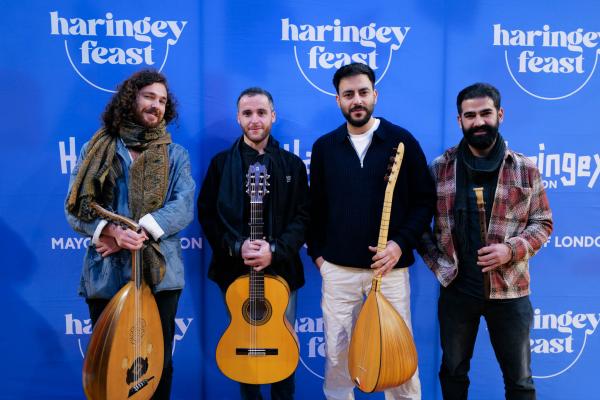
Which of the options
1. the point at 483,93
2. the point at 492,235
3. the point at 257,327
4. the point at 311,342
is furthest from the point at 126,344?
the point at 483,93

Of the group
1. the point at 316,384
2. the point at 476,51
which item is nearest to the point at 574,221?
the point at 476,51

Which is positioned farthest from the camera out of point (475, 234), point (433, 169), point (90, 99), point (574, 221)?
point (574, 221)

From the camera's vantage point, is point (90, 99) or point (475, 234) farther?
point (90, 99)

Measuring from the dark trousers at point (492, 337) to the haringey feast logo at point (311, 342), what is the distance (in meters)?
0.91

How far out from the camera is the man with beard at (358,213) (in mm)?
2305

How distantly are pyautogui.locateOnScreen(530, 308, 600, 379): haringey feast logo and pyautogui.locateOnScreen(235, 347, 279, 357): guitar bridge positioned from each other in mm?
1878

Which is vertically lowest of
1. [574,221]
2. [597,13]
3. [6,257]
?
[6,257]

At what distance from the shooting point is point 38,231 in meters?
2.86

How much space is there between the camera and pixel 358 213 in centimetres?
231

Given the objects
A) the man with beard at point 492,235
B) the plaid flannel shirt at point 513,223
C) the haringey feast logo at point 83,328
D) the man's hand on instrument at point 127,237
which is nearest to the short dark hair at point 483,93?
the man with beard at point 492,235

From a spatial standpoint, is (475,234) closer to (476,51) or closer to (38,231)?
(476,51)

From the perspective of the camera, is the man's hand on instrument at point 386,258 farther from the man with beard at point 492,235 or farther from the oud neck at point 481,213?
the oud neck at point 481,213

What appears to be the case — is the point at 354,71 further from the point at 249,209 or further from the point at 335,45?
the point at 249,209

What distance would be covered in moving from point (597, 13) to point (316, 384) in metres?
3.04
